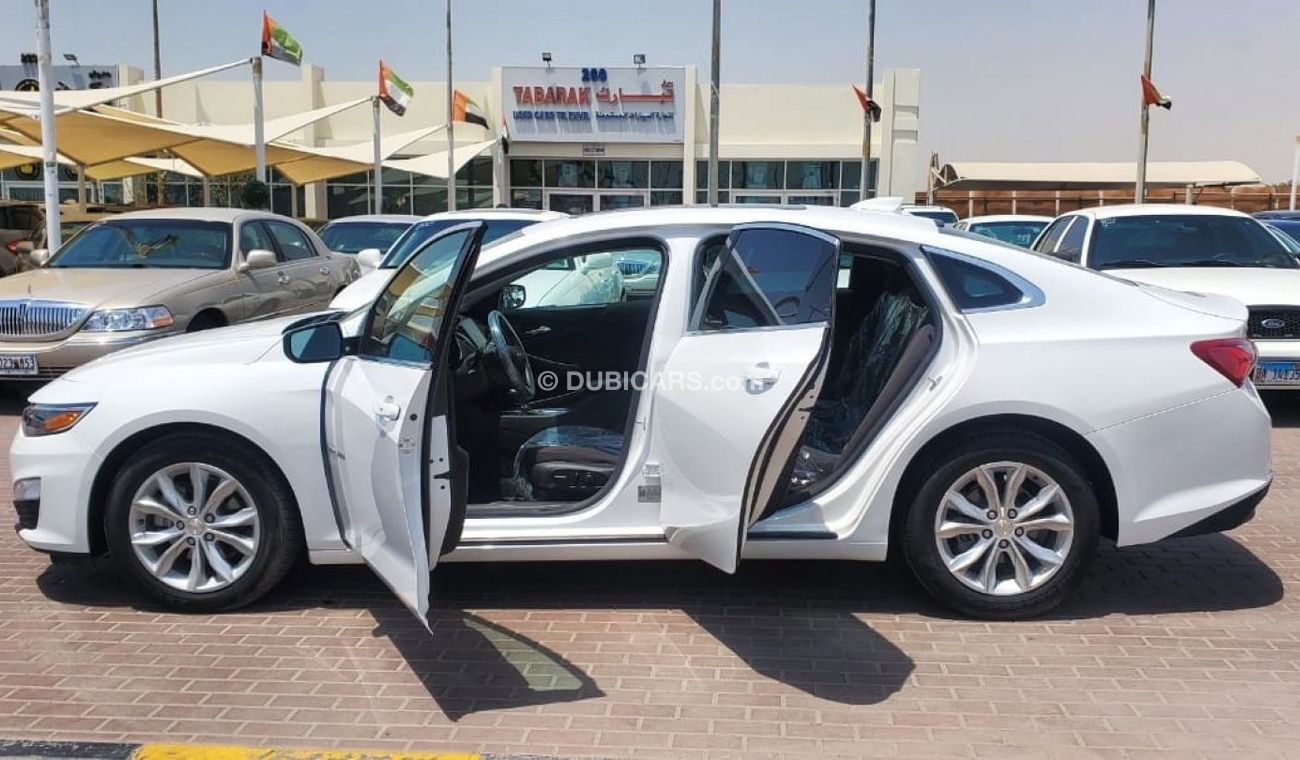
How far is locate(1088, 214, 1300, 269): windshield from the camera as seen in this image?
9.34 meters

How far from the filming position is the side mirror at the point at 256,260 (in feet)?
33.3

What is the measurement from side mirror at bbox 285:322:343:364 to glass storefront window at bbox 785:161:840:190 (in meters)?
30.3

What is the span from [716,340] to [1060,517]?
1586 millimetres

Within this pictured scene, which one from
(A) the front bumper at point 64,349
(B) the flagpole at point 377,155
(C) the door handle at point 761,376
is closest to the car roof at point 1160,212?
(C) the door handle at point 761,376

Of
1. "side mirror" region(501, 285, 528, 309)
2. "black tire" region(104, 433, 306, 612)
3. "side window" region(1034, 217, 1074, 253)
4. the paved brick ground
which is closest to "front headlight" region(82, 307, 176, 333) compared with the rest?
the paved brick ground

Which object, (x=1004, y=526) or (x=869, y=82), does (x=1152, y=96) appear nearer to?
(x=869, y=82)

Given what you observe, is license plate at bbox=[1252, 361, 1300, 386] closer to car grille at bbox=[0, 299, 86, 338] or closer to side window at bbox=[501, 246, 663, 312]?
Result: side window at bbox=[501, 246, 663, 312]

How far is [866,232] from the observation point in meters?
4.45

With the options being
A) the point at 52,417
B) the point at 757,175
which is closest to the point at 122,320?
the point at 52,417

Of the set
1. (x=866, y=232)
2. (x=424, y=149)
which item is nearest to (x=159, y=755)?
(x=866, y=232)

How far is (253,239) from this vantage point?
10.8 m

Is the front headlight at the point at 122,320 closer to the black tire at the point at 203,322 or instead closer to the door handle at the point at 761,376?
the black tire at the point at 203,322

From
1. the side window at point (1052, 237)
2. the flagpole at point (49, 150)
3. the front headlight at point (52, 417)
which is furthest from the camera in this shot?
the flagpole at point (49, 150)

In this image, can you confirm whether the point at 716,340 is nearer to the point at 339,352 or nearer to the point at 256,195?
the point at 339,352
